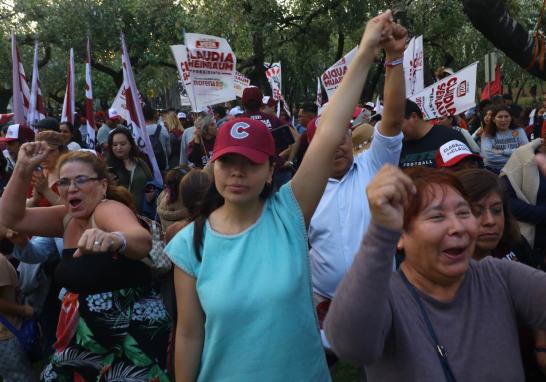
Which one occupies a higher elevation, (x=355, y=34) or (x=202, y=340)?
(x=355, y=34)

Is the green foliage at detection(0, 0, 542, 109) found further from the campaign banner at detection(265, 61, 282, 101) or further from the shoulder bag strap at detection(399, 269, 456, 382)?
the shoulder bag strap at detection(399, 269, 456, 382)

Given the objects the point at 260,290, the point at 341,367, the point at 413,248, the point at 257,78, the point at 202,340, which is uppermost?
the point at 257,78

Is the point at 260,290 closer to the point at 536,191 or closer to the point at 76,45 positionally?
the point at 536,191

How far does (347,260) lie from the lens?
294 centimetres

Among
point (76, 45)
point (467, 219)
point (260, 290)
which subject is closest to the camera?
point (467, 219)

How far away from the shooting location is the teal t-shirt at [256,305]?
2033mm

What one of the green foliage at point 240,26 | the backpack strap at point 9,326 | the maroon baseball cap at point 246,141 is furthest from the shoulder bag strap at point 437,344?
the green foliage at point 240,26

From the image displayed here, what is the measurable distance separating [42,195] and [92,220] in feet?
4.10

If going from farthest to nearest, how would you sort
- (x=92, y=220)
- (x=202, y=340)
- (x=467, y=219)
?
(x=92, y=220), (x=202, y=340), (x=467, y=219)

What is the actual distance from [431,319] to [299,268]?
1.93 feet

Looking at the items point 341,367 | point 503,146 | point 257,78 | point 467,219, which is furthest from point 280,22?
point 467,219

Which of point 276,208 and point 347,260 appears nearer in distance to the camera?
point 276,208

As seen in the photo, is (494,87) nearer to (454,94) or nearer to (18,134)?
(454,94)

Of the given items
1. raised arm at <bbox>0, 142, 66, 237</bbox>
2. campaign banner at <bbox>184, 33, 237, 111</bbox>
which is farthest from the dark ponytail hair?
campaign banner at <bbox>184, 33, 237, 111</bbox>
